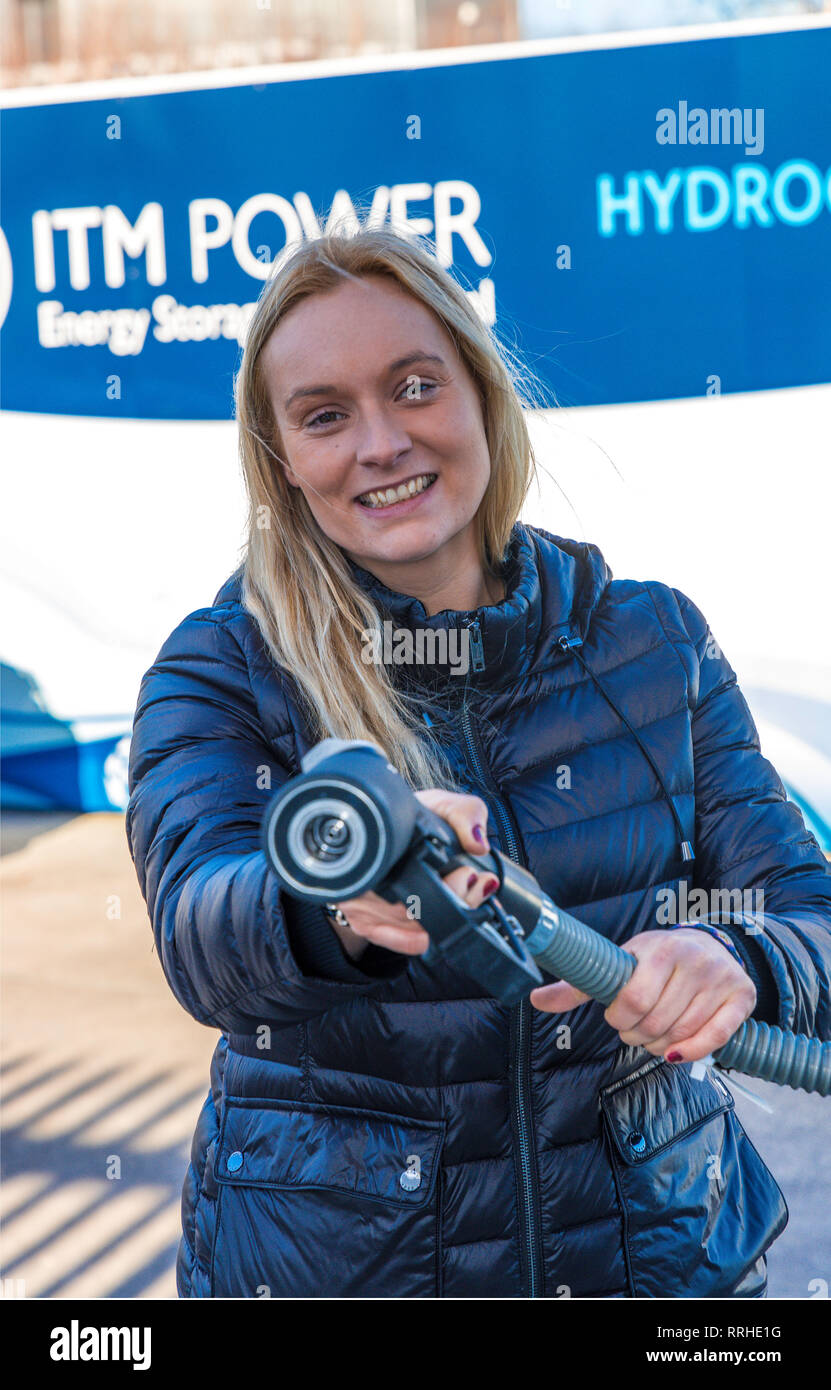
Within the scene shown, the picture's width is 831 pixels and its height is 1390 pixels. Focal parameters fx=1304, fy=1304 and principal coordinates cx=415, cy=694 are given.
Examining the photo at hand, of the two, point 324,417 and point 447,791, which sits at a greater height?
point 324,417

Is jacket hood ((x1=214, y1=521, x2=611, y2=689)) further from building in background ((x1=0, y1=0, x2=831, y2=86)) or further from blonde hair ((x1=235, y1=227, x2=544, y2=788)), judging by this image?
building in background ((x1=0, y1=0, x2=831, y2=86))

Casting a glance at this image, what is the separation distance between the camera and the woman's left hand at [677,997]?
110cm

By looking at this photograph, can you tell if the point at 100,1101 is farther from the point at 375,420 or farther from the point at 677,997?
the point at 677,997

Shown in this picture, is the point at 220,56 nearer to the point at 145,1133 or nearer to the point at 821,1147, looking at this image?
the point at 145,1133

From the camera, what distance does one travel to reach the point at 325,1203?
52.6 inches

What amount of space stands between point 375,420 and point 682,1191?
2.92 ft

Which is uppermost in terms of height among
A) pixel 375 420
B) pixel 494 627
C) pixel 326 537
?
pixel 375 420

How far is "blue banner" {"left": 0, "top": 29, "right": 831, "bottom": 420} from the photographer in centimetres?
368

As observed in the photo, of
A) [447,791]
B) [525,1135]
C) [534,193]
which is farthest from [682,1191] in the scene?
[534,193]

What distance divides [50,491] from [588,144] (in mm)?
2082

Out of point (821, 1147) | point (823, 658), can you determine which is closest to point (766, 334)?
point (823, 658)

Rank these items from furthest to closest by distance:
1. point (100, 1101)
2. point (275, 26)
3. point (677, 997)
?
point (275, 26) → point (100, 1101) → point (677, 997)
